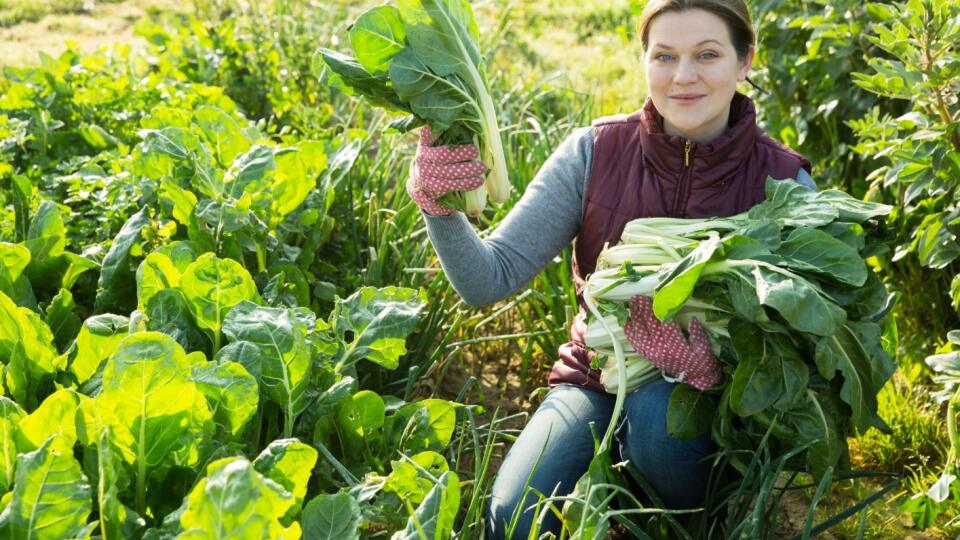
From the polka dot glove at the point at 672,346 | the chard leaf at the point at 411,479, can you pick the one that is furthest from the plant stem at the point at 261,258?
the polka dot glove at the point at 672,346

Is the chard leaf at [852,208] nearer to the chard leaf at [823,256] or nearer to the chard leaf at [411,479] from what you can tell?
the chard leaf at [823,256]

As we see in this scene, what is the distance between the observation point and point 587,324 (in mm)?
2459

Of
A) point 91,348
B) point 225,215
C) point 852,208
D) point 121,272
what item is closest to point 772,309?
point 852,208

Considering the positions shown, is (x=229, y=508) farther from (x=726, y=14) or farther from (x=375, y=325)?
(x=726, y=14)

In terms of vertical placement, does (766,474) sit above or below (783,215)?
below

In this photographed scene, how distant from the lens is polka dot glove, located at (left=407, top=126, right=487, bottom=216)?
228 cm

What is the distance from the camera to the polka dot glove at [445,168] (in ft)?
7.48

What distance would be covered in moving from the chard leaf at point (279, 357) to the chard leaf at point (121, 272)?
0.63m

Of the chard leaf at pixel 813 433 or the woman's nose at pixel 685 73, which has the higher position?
the woman's nose at pixel 685 73

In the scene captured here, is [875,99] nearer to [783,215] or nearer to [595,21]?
[783,215]

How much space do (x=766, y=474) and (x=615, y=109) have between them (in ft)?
8.99

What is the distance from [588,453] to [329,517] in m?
0.78

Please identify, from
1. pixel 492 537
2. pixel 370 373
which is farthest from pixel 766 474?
pixel 370 373

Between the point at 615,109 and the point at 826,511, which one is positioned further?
the point at 615,109
